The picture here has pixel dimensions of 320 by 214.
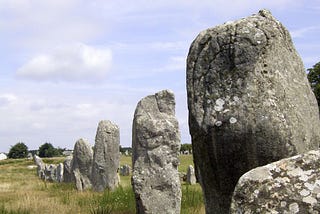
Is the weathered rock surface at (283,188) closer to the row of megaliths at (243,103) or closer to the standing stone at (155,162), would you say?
the row of megaliths at (243,103)

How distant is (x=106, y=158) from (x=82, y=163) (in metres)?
3.28

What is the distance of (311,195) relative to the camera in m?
2.39

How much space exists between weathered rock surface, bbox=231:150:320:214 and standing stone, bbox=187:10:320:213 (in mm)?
2310

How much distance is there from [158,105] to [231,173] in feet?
17.6

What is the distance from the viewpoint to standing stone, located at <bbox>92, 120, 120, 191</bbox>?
1825 cm

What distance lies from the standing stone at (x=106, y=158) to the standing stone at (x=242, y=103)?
43.2 feet

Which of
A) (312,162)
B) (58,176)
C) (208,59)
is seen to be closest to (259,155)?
(208,59)

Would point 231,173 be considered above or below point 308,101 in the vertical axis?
below

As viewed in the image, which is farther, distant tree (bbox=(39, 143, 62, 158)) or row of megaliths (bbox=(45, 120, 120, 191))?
distant tree (bbox=(39, 143, 62, 158))

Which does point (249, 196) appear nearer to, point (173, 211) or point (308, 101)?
point (308, 101)

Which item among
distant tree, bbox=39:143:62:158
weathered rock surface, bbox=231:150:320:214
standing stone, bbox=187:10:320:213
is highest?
distant tree, bbox=39:143:62:158

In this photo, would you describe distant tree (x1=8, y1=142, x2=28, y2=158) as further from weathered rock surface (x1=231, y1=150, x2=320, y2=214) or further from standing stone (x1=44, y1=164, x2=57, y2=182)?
weathered rock surface (x1=231, y1=150, x2=320, y2=214)

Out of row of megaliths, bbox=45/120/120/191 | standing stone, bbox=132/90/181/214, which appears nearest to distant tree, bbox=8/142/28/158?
row of megaliths, bbox=45/120/120/191

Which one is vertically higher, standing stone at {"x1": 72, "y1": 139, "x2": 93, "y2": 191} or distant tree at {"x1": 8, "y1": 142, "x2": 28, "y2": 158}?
distant tree at {"x1": 8, "y1": 142, "x2": 28, "y2": 158}
